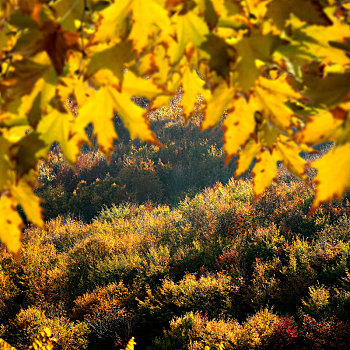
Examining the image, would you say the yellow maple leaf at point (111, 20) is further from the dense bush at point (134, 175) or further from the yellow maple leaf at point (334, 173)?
the dense bush at point (134, 175)

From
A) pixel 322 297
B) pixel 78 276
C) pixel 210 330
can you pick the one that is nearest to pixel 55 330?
pixel 78 276

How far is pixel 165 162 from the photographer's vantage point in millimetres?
8516

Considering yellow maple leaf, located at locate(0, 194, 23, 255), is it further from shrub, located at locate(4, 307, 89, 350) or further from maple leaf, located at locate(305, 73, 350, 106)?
shrub, located at locate(4, 307, 89, 350)

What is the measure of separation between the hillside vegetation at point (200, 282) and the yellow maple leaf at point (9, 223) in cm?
253

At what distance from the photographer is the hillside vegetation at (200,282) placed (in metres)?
3.06

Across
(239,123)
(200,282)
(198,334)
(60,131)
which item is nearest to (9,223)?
(60,131)

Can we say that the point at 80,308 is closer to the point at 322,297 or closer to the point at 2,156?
the point at 322,297

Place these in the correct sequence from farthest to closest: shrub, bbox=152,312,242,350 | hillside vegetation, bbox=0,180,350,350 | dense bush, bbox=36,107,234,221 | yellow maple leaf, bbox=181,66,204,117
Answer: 1. dense bush, bbox=36,107,234,221
2. hillside vegetation, bbox=0,180,350,350
3. shrub, bbox=152,312,242,350
4. yellow maple leaf, bbox=181,66,204,117

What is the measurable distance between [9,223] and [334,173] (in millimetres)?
524

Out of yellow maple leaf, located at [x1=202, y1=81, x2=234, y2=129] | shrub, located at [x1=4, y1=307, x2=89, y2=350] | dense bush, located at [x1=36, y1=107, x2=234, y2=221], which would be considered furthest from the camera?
dense bush, located at [x1=36, y1=107, x2=234, y2=221]

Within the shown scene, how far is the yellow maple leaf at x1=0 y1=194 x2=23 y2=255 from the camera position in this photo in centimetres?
55

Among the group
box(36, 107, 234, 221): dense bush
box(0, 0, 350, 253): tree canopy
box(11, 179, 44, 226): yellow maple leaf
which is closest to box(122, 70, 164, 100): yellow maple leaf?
box(0, 0, 350, 253): tree canopy

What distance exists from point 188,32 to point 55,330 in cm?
381

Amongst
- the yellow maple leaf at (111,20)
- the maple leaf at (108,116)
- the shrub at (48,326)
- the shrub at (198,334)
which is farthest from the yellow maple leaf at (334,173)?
the shrub at (48,326)
